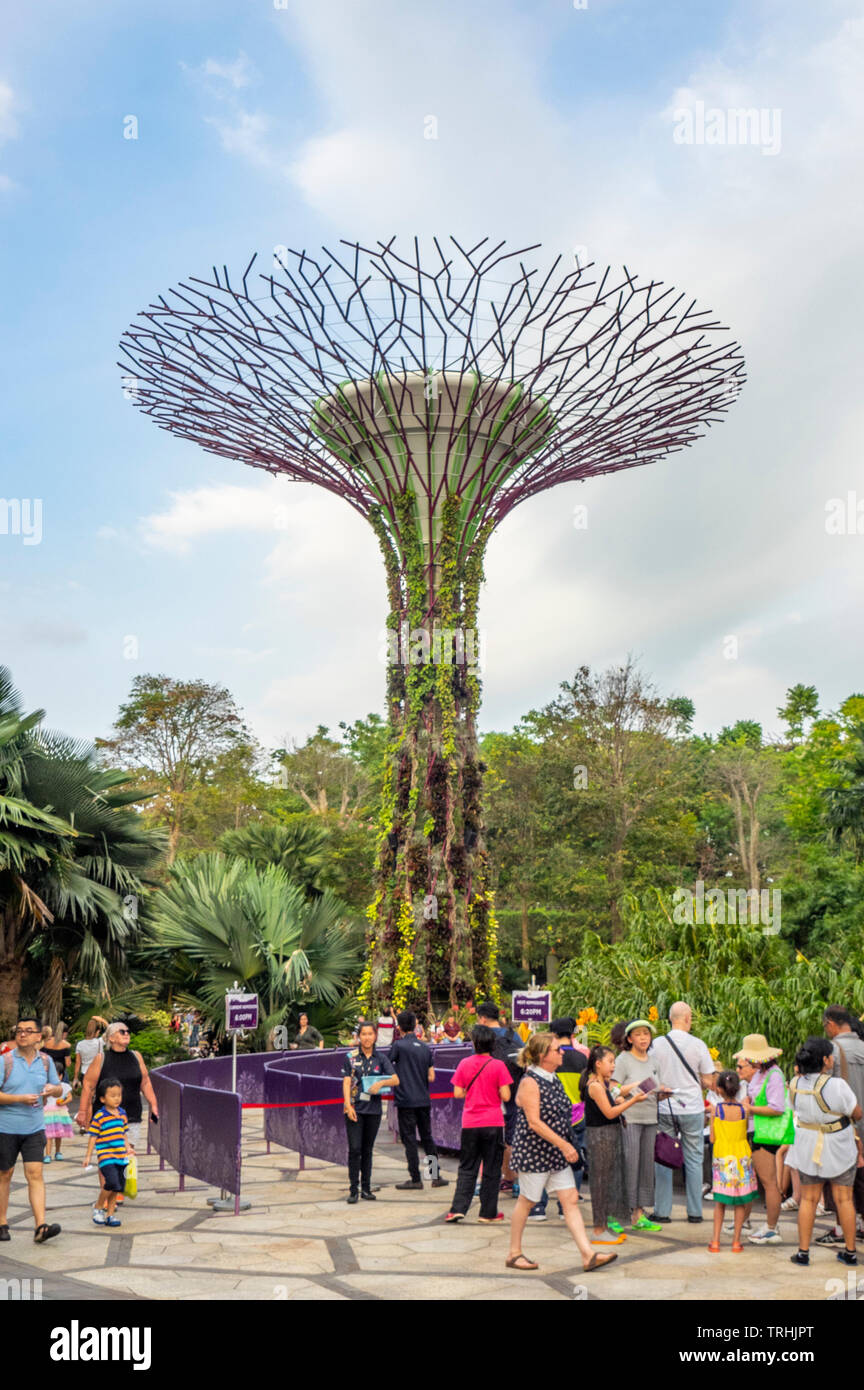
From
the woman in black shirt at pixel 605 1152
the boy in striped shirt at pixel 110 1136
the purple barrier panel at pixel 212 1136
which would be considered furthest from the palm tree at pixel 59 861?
the woman in black shirt at pixel 605 1152

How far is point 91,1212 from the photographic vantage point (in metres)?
9.91

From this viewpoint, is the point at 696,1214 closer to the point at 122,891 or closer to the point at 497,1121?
the point at 497,1121

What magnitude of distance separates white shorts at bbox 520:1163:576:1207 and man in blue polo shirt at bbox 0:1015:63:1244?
343 centimetres

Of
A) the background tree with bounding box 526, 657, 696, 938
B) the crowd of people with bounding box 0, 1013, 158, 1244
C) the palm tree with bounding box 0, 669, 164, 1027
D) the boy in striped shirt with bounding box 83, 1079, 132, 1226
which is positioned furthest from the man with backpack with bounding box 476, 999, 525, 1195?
the background tree with bounding box 526, 657, 696, 938

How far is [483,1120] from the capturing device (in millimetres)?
8609

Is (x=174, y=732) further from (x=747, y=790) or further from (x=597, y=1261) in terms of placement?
(x=597, y=1261)

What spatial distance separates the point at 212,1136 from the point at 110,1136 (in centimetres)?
104

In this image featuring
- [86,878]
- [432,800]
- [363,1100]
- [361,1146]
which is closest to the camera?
[363,1100]

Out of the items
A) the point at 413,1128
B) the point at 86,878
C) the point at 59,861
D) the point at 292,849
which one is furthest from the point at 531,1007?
the point at 292,849

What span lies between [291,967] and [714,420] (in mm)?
13237

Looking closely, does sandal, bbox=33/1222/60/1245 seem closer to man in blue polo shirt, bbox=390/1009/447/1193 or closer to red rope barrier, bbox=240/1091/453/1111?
man in blue polo shirt, bbox=390/1009/447/1193

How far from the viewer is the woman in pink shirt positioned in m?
8.64

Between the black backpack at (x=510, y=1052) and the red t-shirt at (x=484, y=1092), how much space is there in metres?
0.33

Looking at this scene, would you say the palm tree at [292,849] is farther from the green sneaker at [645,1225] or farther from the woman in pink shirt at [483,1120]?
the green sneaker at [645,1225]
